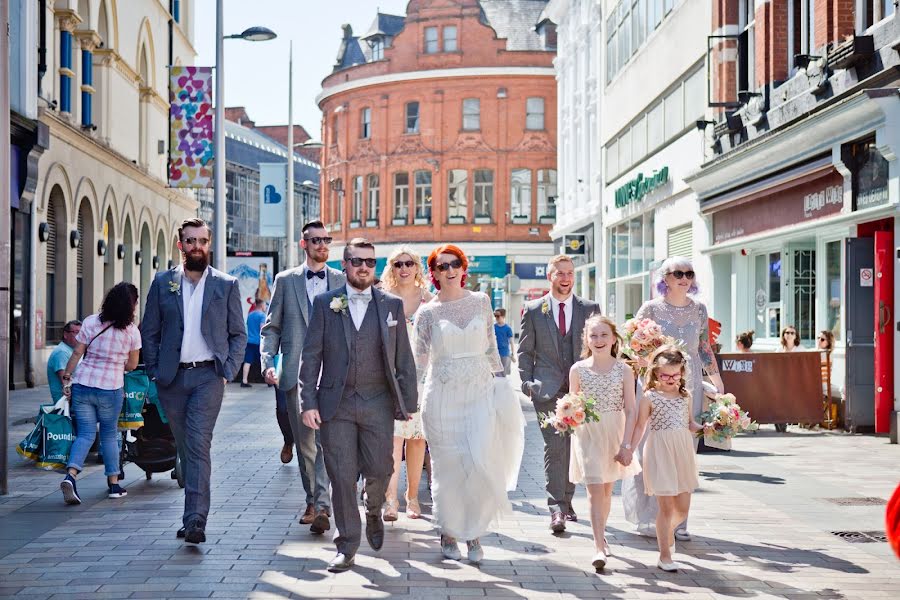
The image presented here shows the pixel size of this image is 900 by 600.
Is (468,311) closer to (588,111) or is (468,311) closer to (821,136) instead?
(821,136)

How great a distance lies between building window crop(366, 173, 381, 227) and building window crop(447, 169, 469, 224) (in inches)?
159

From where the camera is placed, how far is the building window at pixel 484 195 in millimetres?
61688

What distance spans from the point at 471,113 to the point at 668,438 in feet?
181

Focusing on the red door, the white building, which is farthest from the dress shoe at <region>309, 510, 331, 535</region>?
the white building

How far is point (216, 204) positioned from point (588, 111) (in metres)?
18.1

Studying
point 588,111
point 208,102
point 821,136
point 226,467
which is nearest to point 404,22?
point 588,111

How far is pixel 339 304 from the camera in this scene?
7.39 m

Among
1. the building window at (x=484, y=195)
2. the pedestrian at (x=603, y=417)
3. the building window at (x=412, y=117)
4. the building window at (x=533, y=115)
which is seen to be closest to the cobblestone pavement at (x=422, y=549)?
the pedestrian at (x=603, y=417)

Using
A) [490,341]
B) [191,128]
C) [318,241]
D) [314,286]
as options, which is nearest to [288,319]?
[314,286]

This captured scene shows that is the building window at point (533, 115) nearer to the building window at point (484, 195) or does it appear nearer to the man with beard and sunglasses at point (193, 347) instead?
the building window at point (484, 195)

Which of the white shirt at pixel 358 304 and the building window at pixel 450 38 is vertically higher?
the building window at pixel 450 38

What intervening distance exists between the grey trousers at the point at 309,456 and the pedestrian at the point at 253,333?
577 inches

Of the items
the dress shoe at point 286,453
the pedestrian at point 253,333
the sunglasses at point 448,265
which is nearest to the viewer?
the sunglasses at point 448,265

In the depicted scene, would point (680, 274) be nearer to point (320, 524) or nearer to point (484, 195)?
point (320, 524)
